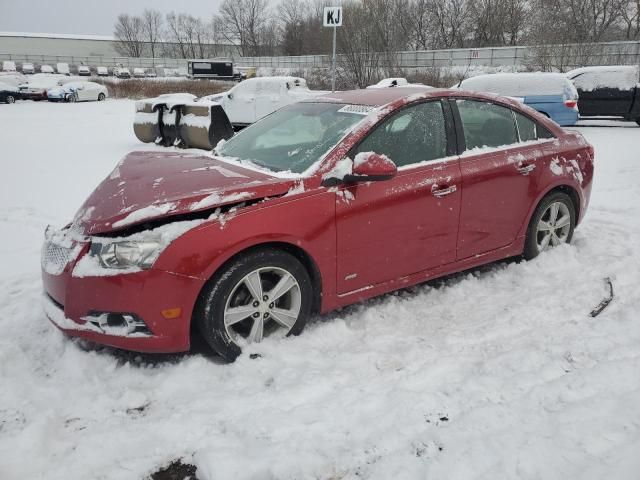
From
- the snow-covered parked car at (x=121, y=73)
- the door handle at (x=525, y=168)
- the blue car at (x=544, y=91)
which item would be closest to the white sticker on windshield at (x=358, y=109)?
the door handle at (x=525, y=168)

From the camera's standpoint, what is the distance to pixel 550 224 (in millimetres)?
4383

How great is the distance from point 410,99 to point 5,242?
4393mm

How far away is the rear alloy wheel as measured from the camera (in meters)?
4.22

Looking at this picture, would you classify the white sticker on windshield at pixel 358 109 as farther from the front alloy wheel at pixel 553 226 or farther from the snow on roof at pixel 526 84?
A: the snow on roof at pixel 526 84

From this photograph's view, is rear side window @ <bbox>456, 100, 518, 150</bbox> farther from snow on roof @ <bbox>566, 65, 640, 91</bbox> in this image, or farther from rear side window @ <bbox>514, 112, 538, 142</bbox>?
snow on roof @ <bbox>566, 65, 640, 91</bbox>

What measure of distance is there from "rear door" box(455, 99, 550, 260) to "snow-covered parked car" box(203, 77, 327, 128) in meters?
10.8

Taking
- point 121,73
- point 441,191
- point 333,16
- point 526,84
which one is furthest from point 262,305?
point 121,73

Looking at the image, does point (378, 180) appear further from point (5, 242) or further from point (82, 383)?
point (5, 242)

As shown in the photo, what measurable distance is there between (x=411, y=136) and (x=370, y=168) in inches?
27.5

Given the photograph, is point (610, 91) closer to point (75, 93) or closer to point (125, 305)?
point (125, 305)

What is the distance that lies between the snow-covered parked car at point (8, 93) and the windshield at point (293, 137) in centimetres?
2782

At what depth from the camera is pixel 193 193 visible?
2.81 m

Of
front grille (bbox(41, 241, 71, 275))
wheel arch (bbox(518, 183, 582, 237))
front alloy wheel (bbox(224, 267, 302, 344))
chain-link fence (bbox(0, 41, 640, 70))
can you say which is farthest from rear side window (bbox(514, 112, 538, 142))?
chain-link fence (bbox(0, 41, 640, 70))

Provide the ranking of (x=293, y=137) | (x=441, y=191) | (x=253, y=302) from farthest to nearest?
(x=293, y=137) → (x=441, y=191) → (x=253, y=302)
